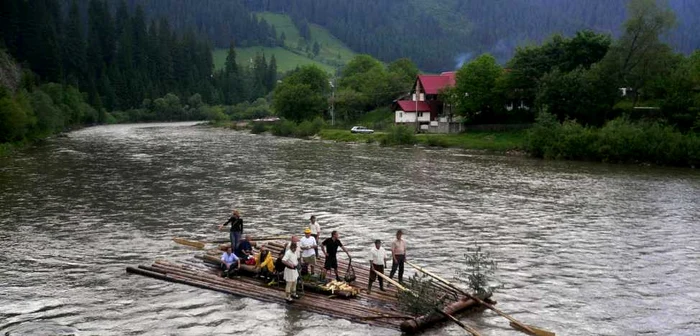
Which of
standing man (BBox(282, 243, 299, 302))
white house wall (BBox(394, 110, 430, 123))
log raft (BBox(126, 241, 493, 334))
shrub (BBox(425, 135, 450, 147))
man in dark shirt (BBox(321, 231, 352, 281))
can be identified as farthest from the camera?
white house wall (BBox(394, 110, 430, 123))

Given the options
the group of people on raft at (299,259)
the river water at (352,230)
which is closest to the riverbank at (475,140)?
the river water at (352,230)

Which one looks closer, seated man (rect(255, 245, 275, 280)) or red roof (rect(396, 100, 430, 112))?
seated man (rect(255, 245, 275, 280))

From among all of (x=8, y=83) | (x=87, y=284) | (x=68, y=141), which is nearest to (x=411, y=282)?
(x=87, y=284)

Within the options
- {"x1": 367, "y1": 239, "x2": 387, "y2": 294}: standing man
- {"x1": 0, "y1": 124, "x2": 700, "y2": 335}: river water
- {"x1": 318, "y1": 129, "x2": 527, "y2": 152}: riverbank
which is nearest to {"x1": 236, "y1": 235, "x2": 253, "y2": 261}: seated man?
{"x1": 0, "y1": 124, "x2": 700, "y2": 335}: river water

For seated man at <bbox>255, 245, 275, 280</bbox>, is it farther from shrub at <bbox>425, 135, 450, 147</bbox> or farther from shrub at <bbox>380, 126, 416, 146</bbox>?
shrub at <bbox>380, 126, 416, 146</bbox>

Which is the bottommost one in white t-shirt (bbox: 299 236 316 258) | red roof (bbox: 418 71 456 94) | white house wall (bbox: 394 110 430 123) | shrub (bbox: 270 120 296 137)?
white t-shirt (bbox: 299 236 316 258)

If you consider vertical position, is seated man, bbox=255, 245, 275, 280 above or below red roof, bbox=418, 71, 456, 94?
below

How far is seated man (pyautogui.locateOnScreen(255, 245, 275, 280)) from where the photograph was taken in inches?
957

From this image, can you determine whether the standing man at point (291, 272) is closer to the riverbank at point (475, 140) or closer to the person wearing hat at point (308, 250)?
the person wearing hat at point (308, 250)

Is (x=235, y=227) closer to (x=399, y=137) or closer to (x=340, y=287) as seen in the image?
(x=340, y=287)

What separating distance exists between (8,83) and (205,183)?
8592 centimetres

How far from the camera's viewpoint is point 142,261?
28.7 m

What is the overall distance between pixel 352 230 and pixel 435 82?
9429cm

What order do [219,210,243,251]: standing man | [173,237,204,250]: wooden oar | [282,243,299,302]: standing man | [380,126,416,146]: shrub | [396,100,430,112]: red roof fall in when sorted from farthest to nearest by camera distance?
1. [396,100,430,112]: red roof
2. [380,126,416,146]: shrub
3. [173,237,204,250]: wooden oar
4. [219,210,243,251]: standing man
5. [282,243,299,302]: standing man
